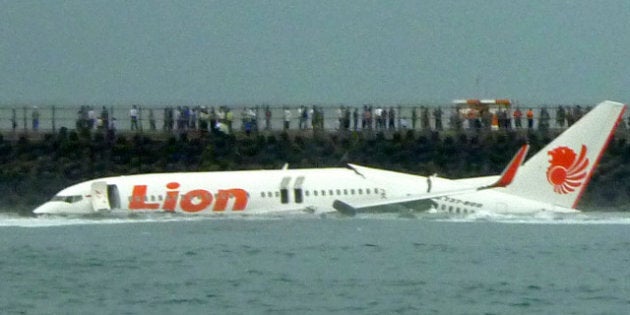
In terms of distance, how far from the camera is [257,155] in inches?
3344

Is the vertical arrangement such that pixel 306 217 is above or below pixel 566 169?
below

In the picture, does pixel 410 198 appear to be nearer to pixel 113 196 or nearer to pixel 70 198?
pixel 113 196

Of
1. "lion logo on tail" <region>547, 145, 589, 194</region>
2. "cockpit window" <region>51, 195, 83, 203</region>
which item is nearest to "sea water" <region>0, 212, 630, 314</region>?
"cockpit window" <region>51, 195, 83, 203</region>

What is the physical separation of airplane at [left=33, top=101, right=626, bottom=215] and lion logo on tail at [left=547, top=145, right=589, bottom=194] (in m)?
0.04

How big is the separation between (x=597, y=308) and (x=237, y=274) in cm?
1163

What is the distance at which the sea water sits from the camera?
161 ft

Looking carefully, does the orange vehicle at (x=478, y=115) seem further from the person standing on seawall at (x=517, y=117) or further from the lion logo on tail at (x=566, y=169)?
the lion logo on tail at (x=566, y=169)

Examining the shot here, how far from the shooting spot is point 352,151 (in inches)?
3334

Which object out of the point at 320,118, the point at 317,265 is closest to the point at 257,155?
the point at 320,118

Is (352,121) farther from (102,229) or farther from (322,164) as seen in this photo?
(102,229)

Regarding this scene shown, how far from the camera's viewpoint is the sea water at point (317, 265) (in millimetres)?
49219

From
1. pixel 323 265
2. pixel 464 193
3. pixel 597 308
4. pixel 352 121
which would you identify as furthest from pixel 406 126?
pixel 597 308

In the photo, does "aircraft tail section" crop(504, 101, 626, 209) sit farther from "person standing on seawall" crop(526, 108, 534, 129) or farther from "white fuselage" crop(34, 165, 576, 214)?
"person standing on seawall" crop(526, 108, 534, 129)

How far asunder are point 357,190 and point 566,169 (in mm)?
8018
